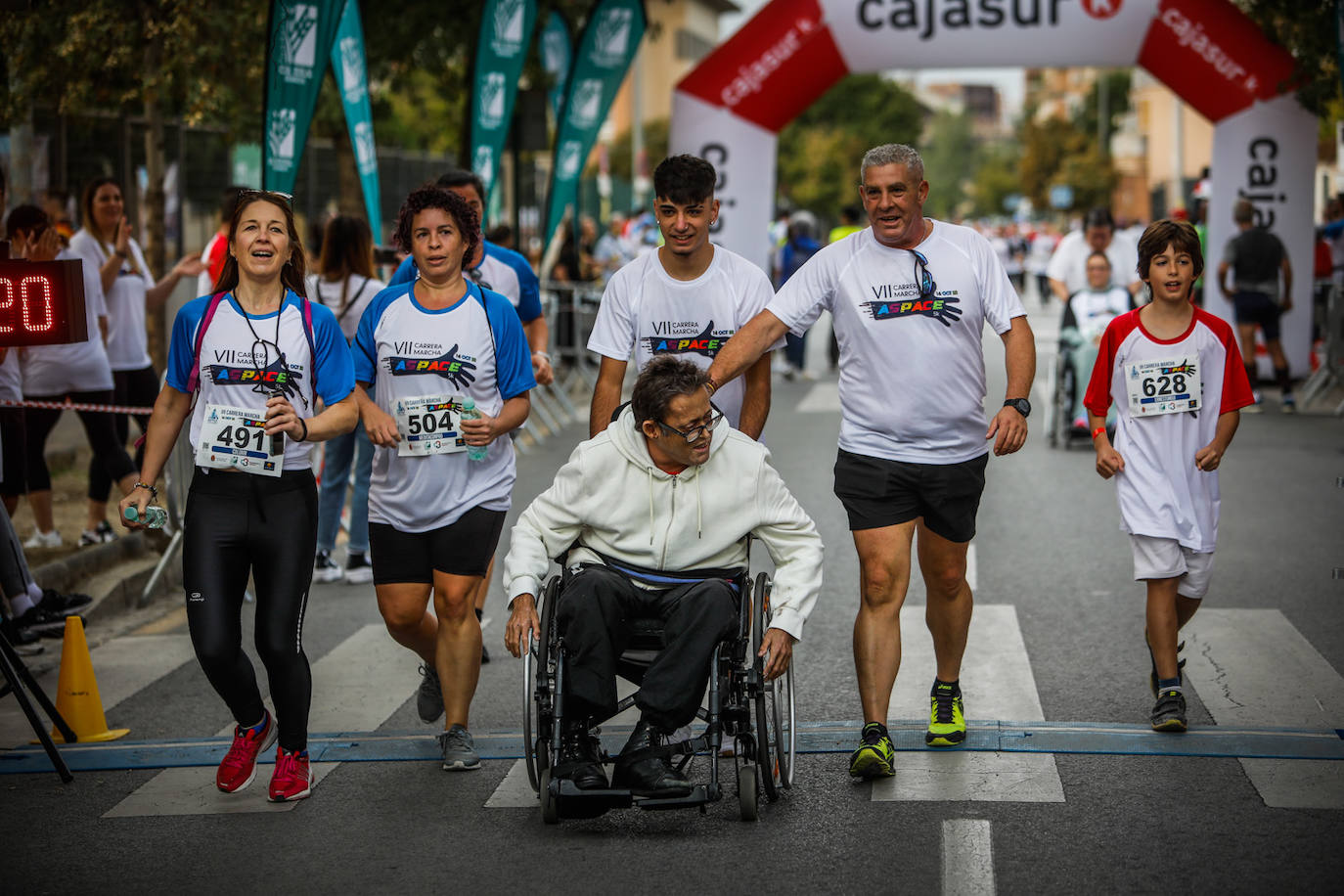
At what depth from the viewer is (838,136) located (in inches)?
3091

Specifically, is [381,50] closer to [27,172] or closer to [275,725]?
[27,172]

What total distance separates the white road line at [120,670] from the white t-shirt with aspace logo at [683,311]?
2496mm

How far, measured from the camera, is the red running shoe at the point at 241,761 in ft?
19.6

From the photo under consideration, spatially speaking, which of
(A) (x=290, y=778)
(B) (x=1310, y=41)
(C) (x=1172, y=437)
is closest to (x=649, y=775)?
(A) (x=290, y=778)

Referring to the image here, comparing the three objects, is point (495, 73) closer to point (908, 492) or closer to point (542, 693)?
point (908, 492)

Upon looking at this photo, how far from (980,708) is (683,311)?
1.97m

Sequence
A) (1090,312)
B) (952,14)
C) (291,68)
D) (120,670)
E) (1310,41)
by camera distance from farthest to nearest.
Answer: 1. (952,14)
2. (1310,41)
3. (1090,312)
4. (291,68)
5. (120,670)

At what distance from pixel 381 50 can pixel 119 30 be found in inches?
260

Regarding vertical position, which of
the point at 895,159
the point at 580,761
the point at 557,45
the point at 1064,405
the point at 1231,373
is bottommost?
the point at 580,761

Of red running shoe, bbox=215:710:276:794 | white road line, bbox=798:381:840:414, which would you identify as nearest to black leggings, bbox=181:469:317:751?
red running shoe, bbox=215:710:276:794

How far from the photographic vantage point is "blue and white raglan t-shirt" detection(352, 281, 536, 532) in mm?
6207

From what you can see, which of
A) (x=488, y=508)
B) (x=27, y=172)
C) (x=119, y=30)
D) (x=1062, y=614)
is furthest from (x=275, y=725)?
(x=27, y=172)

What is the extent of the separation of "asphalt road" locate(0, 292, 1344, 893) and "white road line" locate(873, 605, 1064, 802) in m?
0.02

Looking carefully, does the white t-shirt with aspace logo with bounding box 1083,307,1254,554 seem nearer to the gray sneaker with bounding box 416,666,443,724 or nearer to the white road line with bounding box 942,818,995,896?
the white road line with bounding box 942,818,995,896
